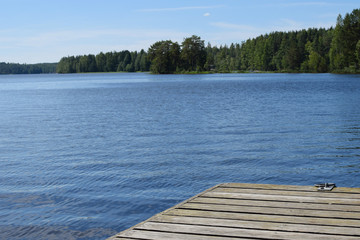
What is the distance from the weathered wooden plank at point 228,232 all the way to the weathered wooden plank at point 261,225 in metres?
0.14

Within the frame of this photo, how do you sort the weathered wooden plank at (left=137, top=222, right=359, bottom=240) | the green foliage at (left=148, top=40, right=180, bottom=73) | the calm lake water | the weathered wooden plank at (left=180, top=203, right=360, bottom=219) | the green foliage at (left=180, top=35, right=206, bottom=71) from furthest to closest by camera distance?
1. the green foliage at (left=148, top=40, right=180, bottom=73)
2. the green foliage at (left=180, top=35, right=206, bottom=71)
3. the calm lake water
4. the weathered wooden plank at (left=180, top=203, right=360, bottom=219)
5. the weathered wooden plank at (left=137, top=222, right=359, bottom=240)

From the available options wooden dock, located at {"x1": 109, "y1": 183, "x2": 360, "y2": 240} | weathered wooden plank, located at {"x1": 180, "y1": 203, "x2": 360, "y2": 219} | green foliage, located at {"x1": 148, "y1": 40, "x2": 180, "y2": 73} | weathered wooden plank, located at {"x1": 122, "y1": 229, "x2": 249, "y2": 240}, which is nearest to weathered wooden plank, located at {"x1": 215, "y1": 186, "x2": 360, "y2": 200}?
wooden dock, located at {"x1": 109, "y1": 183, "x2": 360, "y2": 240}

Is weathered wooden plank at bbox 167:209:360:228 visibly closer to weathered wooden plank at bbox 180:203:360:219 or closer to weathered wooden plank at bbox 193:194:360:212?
weathered wooden plank at bbox 180:203:360:219

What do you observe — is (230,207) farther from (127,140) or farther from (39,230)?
(127,140)

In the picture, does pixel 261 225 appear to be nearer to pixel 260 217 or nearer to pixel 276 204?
pixel 260 217

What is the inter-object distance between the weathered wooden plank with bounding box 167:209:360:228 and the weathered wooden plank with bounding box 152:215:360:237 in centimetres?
15

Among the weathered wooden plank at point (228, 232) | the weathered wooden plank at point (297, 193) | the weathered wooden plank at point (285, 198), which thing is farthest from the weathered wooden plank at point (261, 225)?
the weathered wooden plank at point (297, 193)

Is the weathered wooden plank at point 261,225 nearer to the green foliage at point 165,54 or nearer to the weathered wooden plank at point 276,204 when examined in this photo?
the weathered wooden plank at point 276,204

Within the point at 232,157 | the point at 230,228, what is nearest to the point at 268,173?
the point at 232,157

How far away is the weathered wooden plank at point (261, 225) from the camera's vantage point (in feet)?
20.1

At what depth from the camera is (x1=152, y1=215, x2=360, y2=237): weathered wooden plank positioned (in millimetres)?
6141

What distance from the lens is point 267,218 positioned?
269 inches

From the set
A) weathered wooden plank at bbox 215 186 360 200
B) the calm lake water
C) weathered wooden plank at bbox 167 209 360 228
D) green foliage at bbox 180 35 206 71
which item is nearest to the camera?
weathered wooden plank at bbox 167 209 360 228

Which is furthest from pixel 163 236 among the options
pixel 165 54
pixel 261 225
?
pixel 165 54
